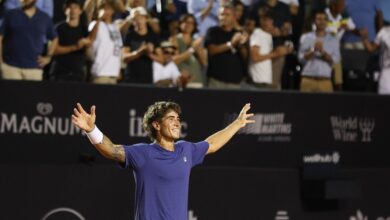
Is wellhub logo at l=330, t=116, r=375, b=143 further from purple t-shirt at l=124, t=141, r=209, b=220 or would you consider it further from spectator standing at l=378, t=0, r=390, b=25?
purple t-shirt at l=124, t=141, r=209, b=220

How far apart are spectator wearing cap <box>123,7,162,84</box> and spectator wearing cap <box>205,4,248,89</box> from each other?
80 centimetres

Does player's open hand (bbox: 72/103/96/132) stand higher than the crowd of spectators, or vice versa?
the crowd of spectators

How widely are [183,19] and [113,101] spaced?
6.03 feet

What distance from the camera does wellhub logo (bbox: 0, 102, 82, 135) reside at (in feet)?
34.5

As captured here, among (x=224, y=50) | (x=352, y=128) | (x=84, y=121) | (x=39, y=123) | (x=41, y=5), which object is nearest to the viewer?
(x=84, y=121)

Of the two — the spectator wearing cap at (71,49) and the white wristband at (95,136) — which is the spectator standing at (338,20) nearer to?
the spectator wearing cap at (71,49)

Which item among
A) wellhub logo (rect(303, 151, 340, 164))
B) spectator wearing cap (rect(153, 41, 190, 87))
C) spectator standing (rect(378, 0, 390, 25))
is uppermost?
spectator standing (rect(378, 0, 390, 25))

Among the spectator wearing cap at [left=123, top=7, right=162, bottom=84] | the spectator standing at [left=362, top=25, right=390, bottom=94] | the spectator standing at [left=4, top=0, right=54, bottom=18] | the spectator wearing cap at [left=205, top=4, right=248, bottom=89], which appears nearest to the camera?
the spectator standing at [left=4, top=0, right=54, bottom=18]

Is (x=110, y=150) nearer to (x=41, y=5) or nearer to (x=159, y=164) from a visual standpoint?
(x=159, y=164)

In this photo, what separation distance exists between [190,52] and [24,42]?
2310 millimetres

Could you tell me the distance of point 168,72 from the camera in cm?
1212

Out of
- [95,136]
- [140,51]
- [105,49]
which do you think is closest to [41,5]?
[105,49]

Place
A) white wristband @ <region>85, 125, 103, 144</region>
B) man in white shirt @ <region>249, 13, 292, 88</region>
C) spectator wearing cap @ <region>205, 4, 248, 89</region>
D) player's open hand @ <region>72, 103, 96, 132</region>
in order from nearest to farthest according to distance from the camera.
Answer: player's open hand @ <region>72, 103, 96, 132</region> < white wristband @ <region>85, 125, 103, 144</region> < spectator wearing cap @ <region>205, 4, 248, 89</region> < man in white shirt @ <region>249, 13, 292, 88</region>

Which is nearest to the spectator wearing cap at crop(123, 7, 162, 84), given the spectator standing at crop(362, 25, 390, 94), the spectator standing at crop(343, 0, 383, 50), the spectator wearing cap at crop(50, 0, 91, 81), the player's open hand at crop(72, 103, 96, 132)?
the spectator wearing cap at crop(50, 0, 91, 81)
